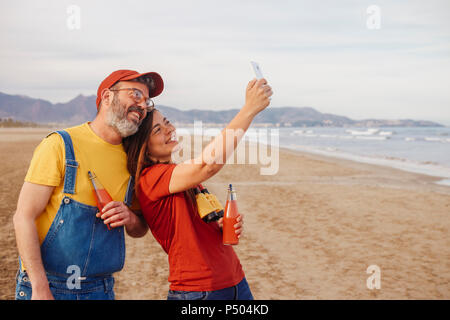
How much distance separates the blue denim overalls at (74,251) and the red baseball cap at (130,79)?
1.35ft

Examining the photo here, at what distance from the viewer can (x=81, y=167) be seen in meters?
2.16

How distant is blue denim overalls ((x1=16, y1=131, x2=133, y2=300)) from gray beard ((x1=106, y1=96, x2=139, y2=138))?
0.27 m

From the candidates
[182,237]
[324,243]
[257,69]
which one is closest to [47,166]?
[182,237]

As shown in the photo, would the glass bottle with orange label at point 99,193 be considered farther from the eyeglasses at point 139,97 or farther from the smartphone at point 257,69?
the smartphone at point 257,69

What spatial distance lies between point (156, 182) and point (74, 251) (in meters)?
→ 0.56

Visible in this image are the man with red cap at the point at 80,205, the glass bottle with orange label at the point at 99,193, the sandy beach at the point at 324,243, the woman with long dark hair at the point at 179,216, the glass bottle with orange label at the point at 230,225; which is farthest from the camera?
the sandy beach at the point at 324,243

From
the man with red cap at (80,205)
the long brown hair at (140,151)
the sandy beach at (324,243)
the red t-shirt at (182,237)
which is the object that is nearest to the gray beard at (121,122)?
the man with red cap at (80,205)

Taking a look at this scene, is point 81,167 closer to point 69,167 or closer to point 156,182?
point 69,167

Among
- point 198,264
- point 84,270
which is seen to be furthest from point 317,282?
point 84,270

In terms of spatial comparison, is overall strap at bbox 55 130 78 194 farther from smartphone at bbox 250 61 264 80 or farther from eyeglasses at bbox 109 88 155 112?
smartphone at bbox 250 61 264 80

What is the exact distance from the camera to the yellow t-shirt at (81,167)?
6.70 feet

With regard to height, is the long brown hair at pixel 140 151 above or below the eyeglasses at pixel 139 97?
below
